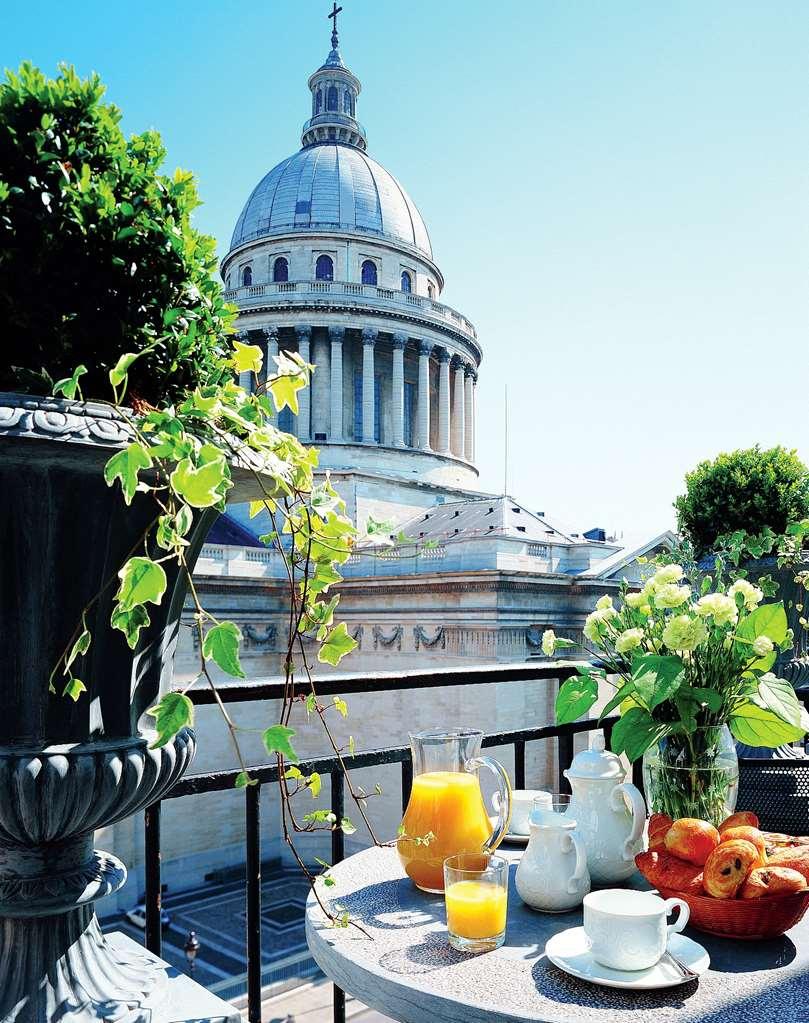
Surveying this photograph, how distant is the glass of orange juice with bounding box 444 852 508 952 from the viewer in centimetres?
152

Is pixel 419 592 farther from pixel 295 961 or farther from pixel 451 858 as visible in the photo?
pixel 451 858

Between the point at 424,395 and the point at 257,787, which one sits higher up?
the point at 424,395

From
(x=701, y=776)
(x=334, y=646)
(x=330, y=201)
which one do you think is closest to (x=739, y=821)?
(x=701, y=776)

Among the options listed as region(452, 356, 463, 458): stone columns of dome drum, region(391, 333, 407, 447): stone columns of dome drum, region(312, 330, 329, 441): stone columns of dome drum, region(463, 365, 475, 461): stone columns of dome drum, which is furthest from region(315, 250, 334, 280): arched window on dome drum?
region(463, 365, 475, 461): stone columns of dome drum

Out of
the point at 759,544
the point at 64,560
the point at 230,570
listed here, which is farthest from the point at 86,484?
the point at 230,570

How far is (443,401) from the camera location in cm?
3859

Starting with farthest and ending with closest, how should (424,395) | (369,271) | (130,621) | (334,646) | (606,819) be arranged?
1. (369,271)
2. (424,395)
3. (606,819)
4. (334,646)
5. (130,621)

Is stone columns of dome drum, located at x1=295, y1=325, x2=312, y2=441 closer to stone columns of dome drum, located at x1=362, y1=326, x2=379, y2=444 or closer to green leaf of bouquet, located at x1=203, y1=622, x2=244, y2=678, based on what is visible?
stone columns of dome drum, located at x1=362, y1=326, x2=379, y2=444

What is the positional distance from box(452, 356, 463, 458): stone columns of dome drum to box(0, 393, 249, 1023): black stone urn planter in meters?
37.5

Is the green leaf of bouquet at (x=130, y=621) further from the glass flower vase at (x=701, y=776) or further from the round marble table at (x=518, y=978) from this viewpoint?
the glass flower vase at (x=701, y=776)

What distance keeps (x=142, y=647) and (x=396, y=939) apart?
728mm

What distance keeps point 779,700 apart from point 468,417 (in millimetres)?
38455

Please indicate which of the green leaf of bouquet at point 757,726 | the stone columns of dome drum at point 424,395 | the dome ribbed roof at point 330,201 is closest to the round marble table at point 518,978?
the green leaf of bouquet at point 757,726

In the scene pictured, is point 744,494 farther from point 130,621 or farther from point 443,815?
point 130,621
